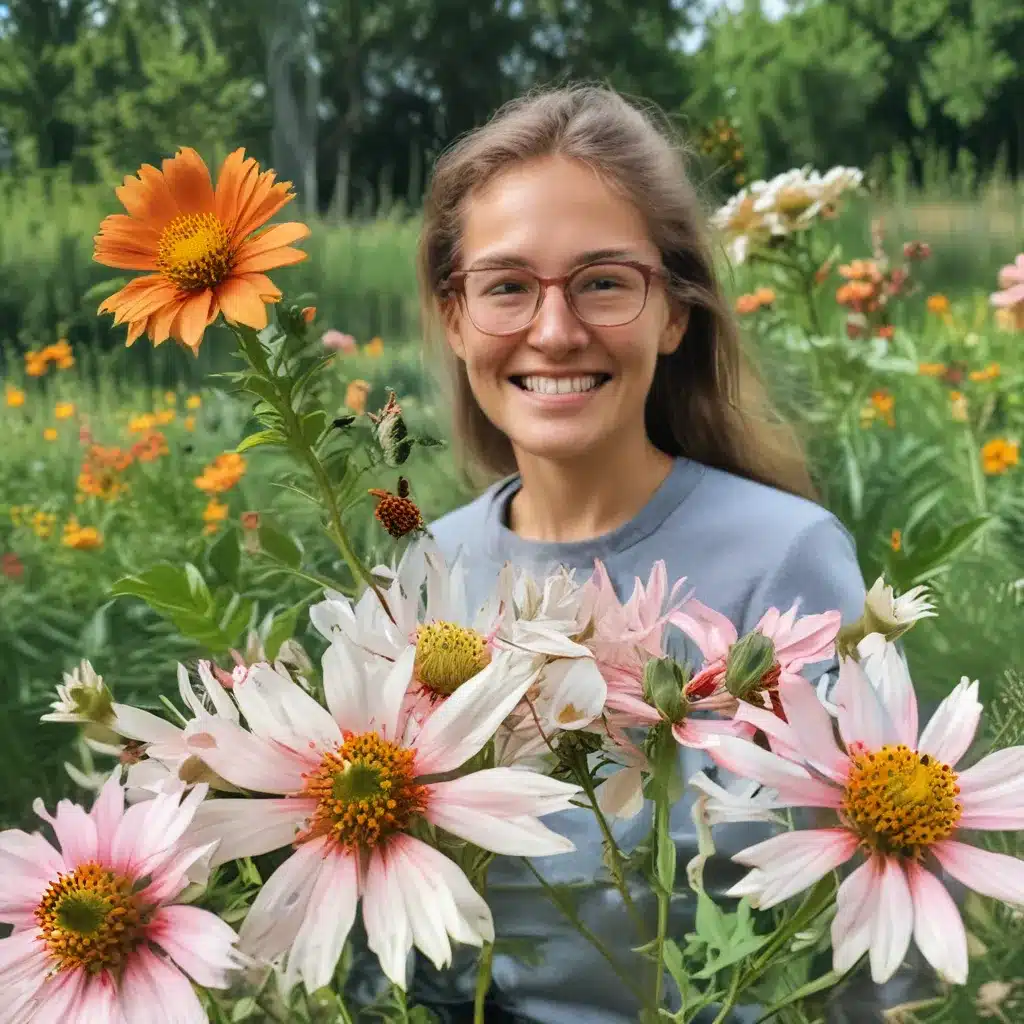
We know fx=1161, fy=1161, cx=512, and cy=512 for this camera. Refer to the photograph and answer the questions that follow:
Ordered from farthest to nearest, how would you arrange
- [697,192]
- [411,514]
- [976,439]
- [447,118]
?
[447,118] < [976,439] < [697,192] < [411,514]

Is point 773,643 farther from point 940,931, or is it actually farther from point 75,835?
point 75,835

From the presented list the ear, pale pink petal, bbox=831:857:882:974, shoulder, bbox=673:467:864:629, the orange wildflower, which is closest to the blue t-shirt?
shoulder, bbox=673:467:864:629

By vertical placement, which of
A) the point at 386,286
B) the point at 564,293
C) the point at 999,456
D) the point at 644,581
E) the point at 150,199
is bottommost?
the point at 386,286

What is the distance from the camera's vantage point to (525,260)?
0.80 metres

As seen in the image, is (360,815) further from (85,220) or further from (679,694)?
(85,220)

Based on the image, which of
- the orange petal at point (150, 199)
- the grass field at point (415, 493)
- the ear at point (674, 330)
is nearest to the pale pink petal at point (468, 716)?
the orange petal at point (150, 199)

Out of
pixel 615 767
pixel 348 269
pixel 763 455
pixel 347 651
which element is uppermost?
pixel 347 651

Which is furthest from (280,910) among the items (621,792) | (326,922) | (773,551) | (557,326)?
(773,551)

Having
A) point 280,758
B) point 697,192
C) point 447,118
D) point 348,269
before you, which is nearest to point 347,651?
point 280,758

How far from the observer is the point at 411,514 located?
1.36 ft

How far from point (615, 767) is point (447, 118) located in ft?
34.0

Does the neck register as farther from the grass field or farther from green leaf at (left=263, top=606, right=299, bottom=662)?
green leaf at (left=263, top=606, right=299, bottom=662)

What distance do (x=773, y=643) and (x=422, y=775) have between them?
0.38ft

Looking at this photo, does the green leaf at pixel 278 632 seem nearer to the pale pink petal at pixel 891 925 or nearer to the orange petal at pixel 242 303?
the orange petal at pixel 242 303
